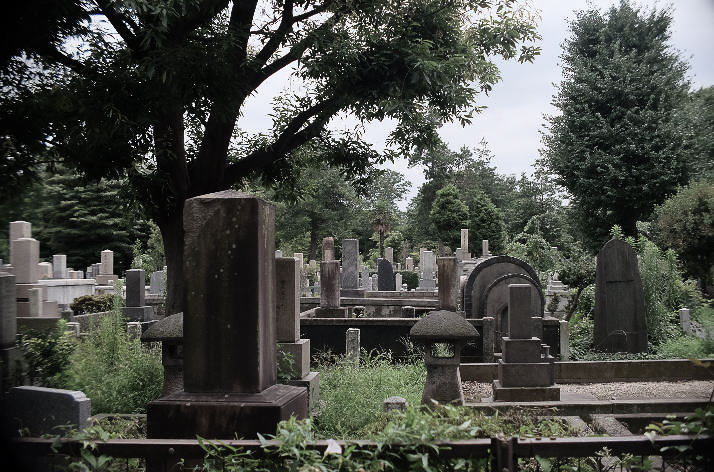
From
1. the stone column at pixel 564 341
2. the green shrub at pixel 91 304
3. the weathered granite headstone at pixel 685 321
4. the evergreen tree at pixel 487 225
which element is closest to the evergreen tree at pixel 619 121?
the weathered granite headstone at pixel 685 321

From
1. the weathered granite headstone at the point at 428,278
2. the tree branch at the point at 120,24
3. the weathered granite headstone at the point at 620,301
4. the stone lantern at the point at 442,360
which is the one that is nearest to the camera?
the stone lantern at the point at 442,360

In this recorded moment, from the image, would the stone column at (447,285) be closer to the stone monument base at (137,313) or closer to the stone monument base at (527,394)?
the stone monument base at (527,394)

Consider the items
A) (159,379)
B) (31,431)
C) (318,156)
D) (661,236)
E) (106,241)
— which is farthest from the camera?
(106,241)

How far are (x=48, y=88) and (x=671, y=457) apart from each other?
25.9 ft

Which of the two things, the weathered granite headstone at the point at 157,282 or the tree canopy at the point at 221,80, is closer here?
the tree canopy at the point at 221,80

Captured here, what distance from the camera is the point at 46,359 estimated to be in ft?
27.1

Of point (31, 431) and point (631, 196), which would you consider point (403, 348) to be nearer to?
point (31, 431)

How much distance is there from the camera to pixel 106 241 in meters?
41.9

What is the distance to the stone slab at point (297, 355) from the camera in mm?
8664

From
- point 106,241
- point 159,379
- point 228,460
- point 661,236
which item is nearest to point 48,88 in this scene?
point 159,379

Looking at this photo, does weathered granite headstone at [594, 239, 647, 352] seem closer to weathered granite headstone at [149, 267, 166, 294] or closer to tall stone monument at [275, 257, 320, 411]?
tall stone monument at [275, 257, 320, 411]

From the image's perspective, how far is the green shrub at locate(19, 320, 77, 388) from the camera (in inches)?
314

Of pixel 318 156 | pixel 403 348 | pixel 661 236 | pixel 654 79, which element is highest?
pixel 654 79

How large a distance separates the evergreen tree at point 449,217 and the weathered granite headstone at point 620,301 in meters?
34.0
